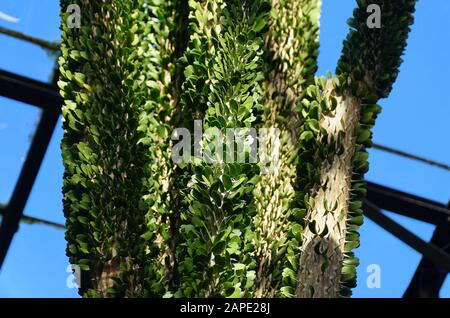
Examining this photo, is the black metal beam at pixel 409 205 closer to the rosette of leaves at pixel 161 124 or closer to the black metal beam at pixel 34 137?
the black metal beam at pixel 34 137

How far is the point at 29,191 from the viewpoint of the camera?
8.06 m

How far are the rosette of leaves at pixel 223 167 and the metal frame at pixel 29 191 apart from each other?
3789 millimetres

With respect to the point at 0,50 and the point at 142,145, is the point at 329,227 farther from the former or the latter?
the point at 0,50

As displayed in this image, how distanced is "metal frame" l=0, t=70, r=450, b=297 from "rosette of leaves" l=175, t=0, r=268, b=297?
3.79 meters

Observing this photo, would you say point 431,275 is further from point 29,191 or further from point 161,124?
point 161,124

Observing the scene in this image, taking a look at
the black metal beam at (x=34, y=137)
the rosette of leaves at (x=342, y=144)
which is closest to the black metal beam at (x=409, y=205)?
the black metal beam at (x=34, y=137)

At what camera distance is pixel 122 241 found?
11.8 feet

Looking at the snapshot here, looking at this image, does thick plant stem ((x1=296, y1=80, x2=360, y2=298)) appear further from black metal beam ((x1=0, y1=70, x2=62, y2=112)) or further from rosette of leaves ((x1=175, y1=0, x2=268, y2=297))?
black metal beam ((x1=0, y1=70, x2=62, y2=112))

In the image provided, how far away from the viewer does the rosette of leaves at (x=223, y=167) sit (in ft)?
11.2

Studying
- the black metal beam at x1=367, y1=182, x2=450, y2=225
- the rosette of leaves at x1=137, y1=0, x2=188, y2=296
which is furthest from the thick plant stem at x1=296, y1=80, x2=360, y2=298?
the black metal beam at x1=367, y1=182, x2=450, y2=225

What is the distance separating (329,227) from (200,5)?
4.32 ft

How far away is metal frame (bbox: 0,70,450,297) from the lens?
7508mm

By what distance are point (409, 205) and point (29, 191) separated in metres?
3.38
